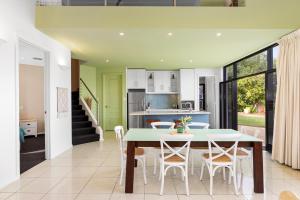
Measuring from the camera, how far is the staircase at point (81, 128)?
23.3 ft

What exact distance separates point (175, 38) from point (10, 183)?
4.19 meters

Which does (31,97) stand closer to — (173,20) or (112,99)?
(112,99)

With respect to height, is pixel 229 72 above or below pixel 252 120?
above

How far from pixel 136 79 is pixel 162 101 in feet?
5.36

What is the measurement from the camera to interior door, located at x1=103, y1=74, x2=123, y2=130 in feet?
32.3

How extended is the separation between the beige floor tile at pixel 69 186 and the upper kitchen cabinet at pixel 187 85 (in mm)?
6528

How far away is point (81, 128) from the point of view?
7.48m

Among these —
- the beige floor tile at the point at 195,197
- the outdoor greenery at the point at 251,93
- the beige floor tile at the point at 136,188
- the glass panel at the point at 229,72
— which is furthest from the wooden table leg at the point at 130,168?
the outdoor greenery at the point at 251,93

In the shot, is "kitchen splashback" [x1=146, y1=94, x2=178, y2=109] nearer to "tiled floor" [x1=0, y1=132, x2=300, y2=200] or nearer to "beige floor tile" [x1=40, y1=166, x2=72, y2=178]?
"tiled floor" [x1=0, y1=132, x2=300, y2=200]

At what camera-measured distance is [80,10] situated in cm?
448

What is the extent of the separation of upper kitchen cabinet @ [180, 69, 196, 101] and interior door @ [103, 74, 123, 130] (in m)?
2.65

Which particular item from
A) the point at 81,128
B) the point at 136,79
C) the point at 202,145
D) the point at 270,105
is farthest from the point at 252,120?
the point at 202,145

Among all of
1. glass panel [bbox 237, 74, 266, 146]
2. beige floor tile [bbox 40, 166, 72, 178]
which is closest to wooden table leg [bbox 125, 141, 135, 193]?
beige floor tile [bbox 40, 166, 72, 178]

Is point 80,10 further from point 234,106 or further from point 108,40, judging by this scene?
point 234,106
